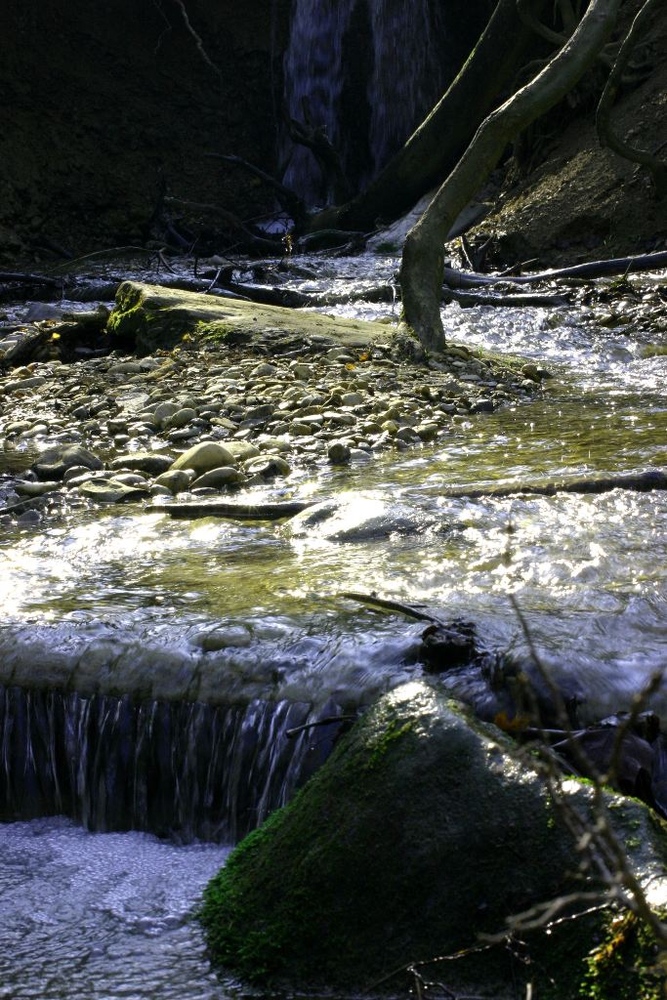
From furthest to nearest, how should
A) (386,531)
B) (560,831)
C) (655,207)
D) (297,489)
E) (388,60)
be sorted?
(388,60)
(655,207)
(297,489)
(386,531)
(560,831)

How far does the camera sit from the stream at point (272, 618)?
8.63ft

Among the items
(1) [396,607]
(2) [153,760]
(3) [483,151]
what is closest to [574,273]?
(3) [483,151]

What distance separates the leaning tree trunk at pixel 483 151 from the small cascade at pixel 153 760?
19.7 ft

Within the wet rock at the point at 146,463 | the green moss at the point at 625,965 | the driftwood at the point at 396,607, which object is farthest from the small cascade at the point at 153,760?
the wet rock at the point at 146,463

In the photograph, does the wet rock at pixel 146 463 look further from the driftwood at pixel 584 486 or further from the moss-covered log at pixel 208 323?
the moss-covered log at pixel 208 323

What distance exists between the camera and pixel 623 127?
1402cm

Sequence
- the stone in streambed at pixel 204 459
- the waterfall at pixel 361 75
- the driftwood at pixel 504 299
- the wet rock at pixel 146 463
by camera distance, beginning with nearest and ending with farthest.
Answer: the stone in streambed at pixel 204 459 → the wet rock at pixel 146 463 → the driftwood at pixel 504 299 → the waterfall at pixel 361 75

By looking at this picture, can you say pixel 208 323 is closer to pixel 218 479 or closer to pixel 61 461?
pixel 61 461

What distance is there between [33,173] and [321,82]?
5665 millimetres

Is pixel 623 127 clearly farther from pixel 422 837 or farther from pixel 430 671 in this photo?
pixel 422 837

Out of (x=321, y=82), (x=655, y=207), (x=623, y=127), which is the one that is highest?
(x=321, y=82)

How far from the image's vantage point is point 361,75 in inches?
792

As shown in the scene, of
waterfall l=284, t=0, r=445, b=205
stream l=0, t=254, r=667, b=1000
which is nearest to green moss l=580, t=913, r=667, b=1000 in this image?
stream l=0, t=254, r=667, b=1000

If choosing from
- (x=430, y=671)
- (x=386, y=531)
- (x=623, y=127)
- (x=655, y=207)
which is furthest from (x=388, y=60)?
(x=430, y=671)
